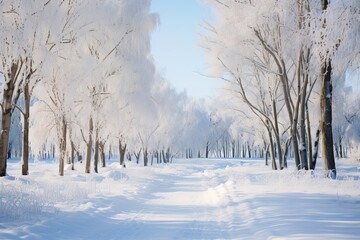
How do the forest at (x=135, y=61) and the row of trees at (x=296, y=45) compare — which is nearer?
the row of trees at (x=296, y=45)

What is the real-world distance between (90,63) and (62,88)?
5.33ft

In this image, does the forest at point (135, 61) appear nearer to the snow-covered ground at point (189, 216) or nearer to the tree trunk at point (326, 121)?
the tree trunk at point (326, 121)

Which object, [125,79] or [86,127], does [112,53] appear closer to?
[125,79]

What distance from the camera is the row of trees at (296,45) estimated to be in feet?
25.2

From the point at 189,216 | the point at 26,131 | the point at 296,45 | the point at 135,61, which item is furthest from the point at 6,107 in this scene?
the point at 296,45

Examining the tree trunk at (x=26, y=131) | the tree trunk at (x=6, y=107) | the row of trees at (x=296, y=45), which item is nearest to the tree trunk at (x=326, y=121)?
the row of trees at (x=296, y=45)

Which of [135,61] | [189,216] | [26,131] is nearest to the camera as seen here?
[189,216]

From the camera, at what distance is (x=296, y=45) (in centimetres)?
1092

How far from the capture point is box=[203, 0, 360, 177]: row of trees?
7668 mm

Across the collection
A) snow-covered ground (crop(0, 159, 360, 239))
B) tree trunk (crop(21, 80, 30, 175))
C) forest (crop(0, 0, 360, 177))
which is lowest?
snow-covered ground (crop(0, 159, 360, 239))

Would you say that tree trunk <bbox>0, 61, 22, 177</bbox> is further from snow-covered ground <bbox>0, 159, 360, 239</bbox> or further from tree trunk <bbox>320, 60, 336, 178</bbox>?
tree trunk <bbox>320, 60, 336, 178</bbox>

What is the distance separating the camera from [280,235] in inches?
189

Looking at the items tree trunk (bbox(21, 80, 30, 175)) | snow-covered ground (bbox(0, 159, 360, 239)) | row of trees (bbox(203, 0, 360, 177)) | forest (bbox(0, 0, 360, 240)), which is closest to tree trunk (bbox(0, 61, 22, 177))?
forest (bbox(0, 0, 360, 240))

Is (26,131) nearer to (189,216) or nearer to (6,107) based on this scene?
(6,107)
